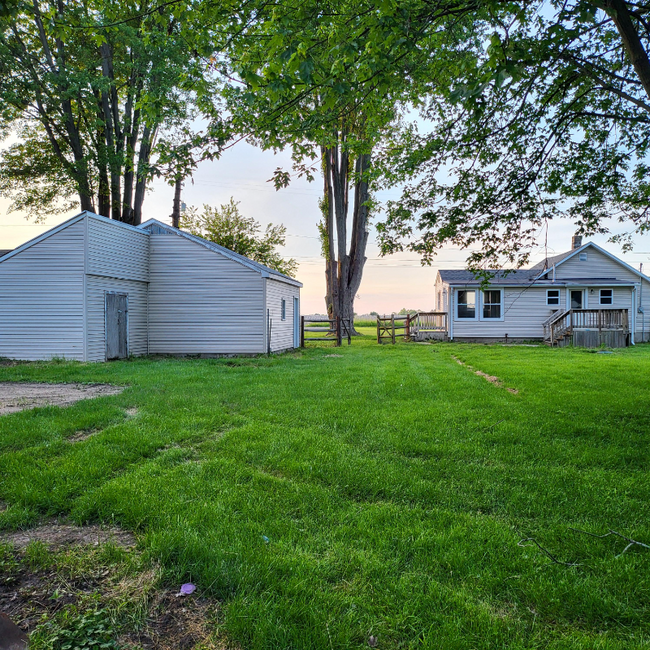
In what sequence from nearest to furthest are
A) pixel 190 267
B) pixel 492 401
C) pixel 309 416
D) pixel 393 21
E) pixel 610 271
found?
pixel 393 21
pixel 309 416
pixel 492 401
pixel 190 267
pixel 610 271

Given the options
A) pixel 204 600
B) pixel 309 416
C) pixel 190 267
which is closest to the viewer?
pixel 204 600

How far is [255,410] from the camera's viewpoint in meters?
6.25

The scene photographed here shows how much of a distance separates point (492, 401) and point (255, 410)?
13.0ft

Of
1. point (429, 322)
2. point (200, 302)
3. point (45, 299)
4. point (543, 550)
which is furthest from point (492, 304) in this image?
point (543, 550)

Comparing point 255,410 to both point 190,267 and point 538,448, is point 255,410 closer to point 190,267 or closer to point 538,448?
point 538,448

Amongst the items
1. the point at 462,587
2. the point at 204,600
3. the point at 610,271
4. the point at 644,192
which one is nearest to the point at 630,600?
the point at 462,587

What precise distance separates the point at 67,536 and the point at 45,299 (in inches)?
513

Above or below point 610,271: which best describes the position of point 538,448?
below

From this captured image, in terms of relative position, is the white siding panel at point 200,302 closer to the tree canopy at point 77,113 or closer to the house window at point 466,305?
the tree canopy at point 77,113

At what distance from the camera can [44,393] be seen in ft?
26.2

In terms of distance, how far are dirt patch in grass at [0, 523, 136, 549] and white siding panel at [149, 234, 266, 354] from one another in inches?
492

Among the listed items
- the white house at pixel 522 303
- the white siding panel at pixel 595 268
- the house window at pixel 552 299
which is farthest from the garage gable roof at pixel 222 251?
the white siding panel at pixel 595 268

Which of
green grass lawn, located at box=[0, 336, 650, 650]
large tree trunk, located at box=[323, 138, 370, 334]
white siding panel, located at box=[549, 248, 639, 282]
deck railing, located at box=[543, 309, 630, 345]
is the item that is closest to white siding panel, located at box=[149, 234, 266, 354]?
green grass lawn, located at box=[0, 336, 650, 650]

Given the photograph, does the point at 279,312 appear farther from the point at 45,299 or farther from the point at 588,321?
the point at 588,321
